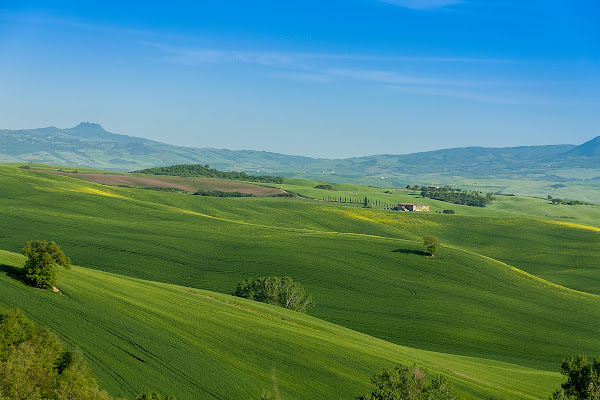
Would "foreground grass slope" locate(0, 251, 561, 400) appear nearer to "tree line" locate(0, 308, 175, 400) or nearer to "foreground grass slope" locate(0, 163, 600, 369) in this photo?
"tree line" locate(0, 308, 175, 400)

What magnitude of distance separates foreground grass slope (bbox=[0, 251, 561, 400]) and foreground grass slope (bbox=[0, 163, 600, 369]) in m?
13.6

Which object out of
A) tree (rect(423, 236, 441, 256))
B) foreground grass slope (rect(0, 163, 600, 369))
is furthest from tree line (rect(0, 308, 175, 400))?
tree (rect(423, 236, 441, 256))

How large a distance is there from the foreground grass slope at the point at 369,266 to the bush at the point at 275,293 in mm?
3547

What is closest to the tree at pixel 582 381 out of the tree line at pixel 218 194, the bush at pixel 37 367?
the bush at pixel 37 367

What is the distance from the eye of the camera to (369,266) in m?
95.3

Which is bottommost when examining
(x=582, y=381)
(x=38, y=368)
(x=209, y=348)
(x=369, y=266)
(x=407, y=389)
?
(x=369, y=266)

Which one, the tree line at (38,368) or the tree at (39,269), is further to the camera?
the tree at (39,269)

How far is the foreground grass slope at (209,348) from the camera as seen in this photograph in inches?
1625

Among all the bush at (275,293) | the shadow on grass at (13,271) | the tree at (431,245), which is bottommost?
the bush at (275,293)

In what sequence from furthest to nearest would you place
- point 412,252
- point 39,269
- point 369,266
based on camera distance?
1. point 412,252
2. point 369,266
3. point 39,269

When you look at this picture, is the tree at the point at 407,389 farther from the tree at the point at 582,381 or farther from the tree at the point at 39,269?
the tree at the point at 39,269

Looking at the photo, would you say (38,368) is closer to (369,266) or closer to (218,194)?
(369,266)

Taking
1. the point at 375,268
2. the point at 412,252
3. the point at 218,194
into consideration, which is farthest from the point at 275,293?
the point at 218,194

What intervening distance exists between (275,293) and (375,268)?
82.2 feet
